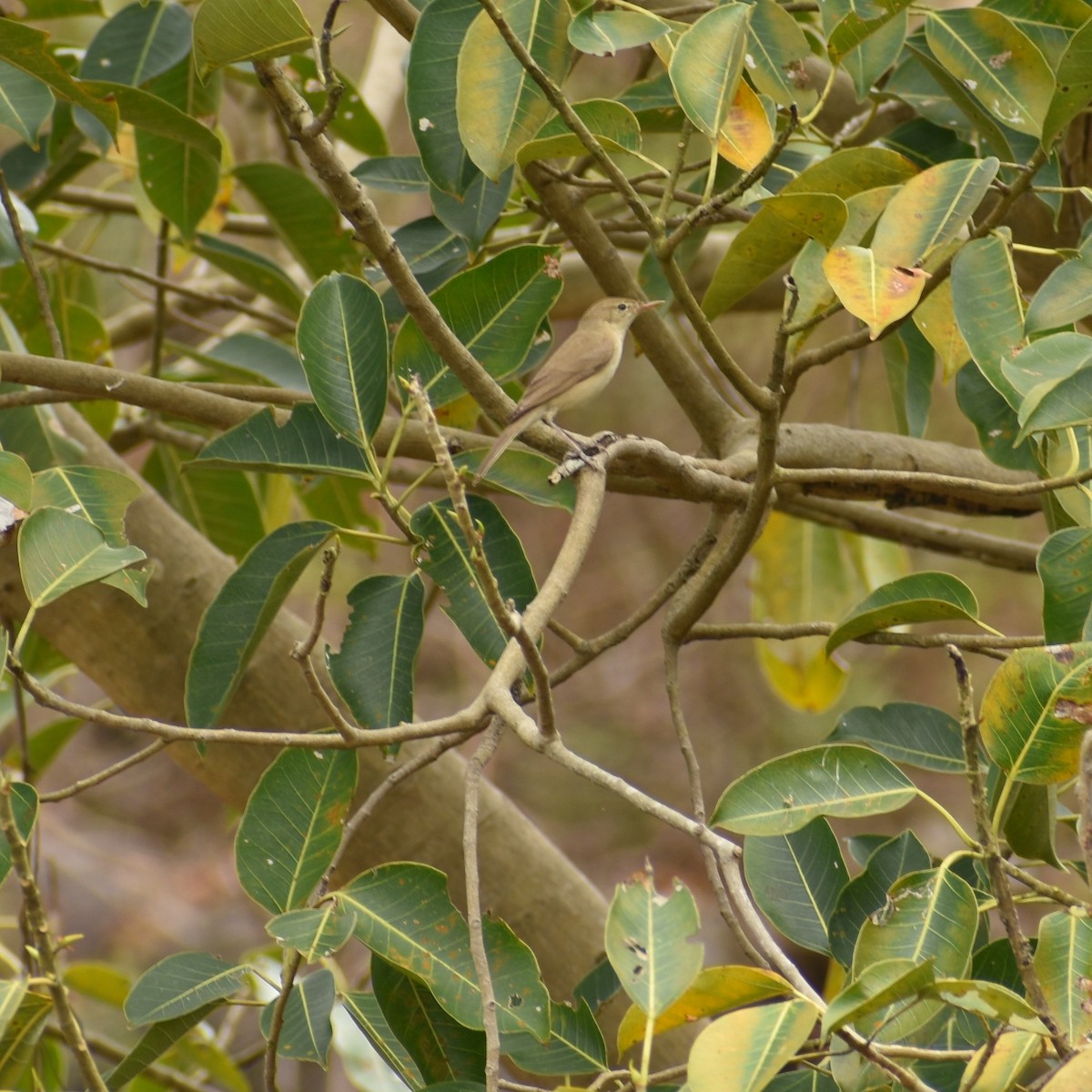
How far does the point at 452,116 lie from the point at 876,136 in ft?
4.00

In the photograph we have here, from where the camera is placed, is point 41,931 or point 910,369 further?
point 910,369

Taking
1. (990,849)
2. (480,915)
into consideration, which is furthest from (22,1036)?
(990,849)

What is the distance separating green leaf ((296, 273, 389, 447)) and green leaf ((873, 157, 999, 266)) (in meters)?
0.72

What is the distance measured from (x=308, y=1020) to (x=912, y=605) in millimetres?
924

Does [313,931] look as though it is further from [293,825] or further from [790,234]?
[790,234]

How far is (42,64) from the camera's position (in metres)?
1.85

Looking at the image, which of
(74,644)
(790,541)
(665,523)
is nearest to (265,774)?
(74,644)

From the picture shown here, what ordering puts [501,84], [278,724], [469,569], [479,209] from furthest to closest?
[278,724]
[479,209]
[469,569]
[501,84]

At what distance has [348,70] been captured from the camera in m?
8.25

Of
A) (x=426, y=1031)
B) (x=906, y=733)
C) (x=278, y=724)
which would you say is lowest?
(x=278, y=724)

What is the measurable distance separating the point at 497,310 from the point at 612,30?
1.52 feet

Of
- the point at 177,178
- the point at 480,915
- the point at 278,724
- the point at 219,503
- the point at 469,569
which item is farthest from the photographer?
the point at 219,503

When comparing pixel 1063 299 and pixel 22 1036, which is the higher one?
pixel 1063 299

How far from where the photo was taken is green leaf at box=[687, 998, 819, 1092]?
3.44ft
